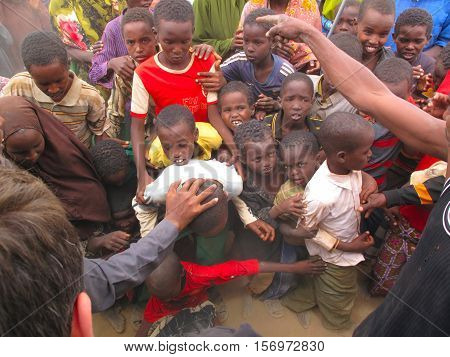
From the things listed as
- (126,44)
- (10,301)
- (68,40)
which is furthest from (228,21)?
(10,301)

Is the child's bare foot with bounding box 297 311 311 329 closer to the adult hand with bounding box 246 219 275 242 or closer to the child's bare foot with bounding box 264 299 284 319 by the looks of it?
the child's bare foot with bounding box 264 299 284 319

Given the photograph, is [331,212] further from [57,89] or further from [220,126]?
[57,89]

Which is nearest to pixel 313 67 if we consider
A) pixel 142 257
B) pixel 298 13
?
pixel 298 13

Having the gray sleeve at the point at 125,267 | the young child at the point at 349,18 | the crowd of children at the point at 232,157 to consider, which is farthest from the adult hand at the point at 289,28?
the young child at the point at 349,18

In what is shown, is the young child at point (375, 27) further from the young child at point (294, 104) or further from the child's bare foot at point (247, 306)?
the child's bare foot at point (247, 306)

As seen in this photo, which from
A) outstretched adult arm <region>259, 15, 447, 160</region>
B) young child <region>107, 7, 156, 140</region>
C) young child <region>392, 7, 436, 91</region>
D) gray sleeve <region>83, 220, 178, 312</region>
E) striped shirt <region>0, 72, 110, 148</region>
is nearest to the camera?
gray sleeve <region>83, 220, 178, 312</region>

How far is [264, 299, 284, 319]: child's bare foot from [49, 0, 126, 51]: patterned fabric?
4.99 feet

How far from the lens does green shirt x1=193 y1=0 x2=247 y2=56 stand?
193cm

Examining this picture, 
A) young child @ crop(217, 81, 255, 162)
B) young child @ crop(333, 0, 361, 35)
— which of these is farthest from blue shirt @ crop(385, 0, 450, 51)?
young child @ crop(217, 81, 255, 162)

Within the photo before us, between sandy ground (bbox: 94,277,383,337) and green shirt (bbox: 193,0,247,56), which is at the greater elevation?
green shirt (bbox: 193,0,247,56)

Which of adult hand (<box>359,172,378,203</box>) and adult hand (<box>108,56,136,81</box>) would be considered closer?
adult hand (<box>359,172,378,203</box>)

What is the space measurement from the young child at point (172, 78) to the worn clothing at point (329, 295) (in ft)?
1.89

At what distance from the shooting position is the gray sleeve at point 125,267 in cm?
85

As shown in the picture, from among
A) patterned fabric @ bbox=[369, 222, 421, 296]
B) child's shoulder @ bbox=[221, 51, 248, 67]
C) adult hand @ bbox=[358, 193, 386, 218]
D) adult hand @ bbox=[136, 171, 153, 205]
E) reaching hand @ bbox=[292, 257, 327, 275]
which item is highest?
child's shoulder @ bbox=[221, 51, 248, 67]
